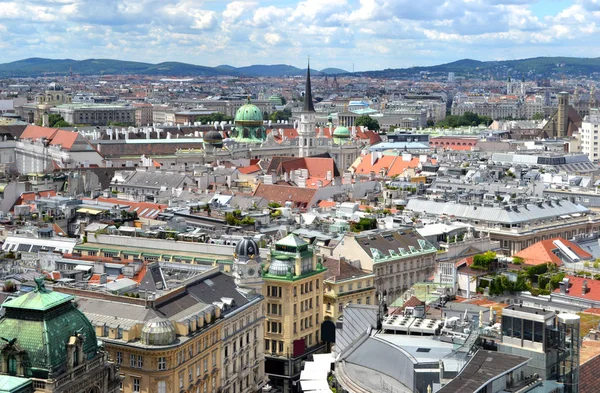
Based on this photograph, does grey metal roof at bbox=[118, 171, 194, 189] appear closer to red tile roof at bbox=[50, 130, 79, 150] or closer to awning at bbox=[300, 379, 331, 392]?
red tile roof at bbox=[50, 130, 79, 150]

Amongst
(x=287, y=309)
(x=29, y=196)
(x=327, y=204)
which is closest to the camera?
(x=287, y=309)

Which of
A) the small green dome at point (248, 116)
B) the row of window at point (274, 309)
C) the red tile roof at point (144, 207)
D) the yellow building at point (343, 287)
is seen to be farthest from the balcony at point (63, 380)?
the small green dome at point (248, 116)

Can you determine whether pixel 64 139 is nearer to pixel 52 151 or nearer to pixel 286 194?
pixel 52 151

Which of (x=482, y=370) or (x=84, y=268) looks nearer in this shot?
(x=482, y=370)

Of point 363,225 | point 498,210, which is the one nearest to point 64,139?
point 498,210

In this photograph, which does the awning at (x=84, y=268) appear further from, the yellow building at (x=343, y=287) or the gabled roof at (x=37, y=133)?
the gabled roof at (x=37, y=133)

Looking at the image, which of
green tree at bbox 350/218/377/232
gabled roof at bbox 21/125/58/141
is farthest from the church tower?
green tree at bbox 350/218/377/232
